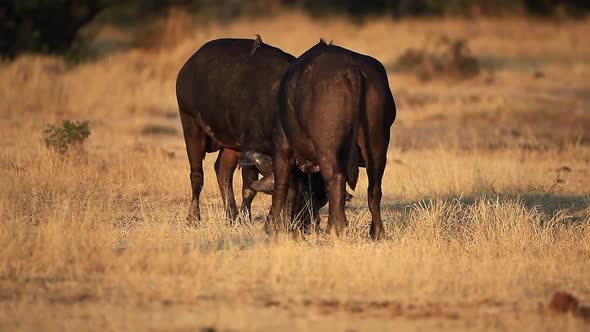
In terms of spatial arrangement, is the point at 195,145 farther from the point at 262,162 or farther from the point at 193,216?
the point at 262,162

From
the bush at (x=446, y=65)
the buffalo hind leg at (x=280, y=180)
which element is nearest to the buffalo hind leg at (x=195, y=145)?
the buffalo hind leg at (x=280, y=180)

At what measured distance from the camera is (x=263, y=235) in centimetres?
984

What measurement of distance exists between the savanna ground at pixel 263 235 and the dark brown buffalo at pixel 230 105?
0.52m

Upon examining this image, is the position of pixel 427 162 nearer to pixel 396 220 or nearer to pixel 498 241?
pixel 396 220

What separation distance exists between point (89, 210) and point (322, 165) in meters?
2.26

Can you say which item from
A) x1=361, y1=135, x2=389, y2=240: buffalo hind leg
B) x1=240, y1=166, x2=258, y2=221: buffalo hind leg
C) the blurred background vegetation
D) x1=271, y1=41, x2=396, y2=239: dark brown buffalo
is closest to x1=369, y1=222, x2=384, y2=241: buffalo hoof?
x1=361, y1=135, x2=389, y2=240: buffalo hind leg

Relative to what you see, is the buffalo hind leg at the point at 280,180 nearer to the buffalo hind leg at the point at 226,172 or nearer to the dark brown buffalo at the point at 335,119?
the dark brown buffalo at the point at 335,119

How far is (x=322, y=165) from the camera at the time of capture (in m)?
9.14

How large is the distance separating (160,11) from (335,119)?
25.9 metres

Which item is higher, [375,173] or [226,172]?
[375,173]

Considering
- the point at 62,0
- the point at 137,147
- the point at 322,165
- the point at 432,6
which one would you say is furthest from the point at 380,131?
the point at 432,6

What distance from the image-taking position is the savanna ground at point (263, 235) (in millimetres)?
7074

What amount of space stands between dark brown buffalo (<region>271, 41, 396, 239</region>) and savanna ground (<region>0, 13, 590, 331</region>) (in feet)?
1.87

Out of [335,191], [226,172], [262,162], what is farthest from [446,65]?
[335,191]
